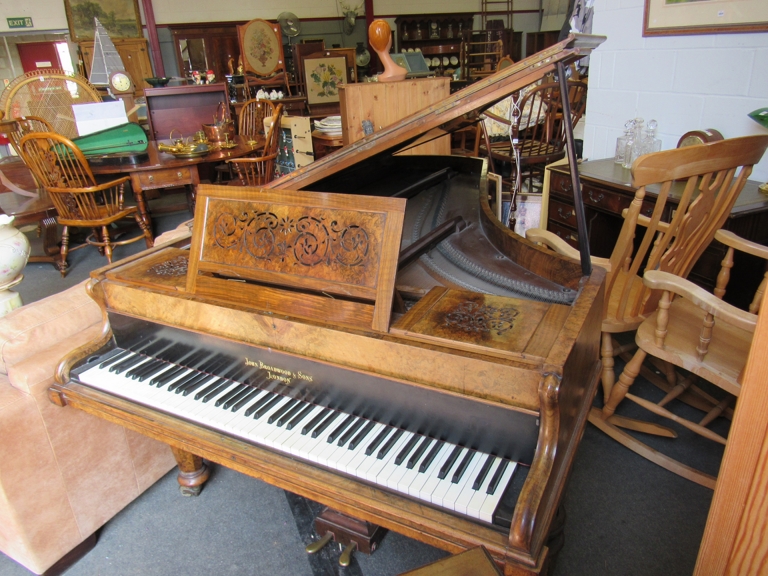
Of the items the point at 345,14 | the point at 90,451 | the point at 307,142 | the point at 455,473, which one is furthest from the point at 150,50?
the point at 455,473

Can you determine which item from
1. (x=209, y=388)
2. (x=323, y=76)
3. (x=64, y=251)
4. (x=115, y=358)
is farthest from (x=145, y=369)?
(x=323, y=76)

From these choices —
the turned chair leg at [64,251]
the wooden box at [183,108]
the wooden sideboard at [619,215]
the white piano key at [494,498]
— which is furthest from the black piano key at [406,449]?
the wooden box at [183,108]

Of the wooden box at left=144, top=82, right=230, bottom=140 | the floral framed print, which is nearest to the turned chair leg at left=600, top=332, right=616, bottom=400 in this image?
the wooden box at left=144, top=82, right=230, bottom=140

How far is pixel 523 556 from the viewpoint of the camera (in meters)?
0.97

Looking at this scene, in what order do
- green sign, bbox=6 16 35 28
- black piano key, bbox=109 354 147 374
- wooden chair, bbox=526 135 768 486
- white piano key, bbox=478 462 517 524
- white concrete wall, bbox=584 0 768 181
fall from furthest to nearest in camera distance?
green sign, bbox=6 16 35 28 → white concrete wall, bbox=584 0 768 181 → wooden chair, bbox=526 135 768 486 → black piano key, bbox=109 354 147 374 → white piano key, bbox=478 462 517 524

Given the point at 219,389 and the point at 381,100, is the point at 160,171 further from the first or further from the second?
the point at 219,389

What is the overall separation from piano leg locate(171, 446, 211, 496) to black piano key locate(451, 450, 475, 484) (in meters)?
1.20

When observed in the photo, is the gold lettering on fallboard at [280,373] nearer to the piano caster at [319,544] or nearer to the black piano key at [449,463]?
the black piano key at [449,463]

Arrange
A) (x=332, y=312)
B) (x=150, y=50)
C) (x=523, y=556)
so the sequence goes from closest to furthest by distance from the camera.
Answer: (x=523, y=556), (x=332, y=312), (x=150, y=50)

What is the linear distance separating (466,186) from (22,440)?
199 centimetres

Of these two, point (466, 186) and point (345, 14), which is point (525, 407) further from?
point (345, 14)

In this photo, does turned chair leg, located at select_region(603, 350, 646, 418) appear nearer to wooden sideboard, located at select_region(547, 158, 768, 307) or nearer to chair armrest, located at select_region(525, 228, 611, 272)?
chair armrest, located at select_region(525, 228, 611, 272)

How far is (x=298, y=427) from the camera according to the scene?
51.5 inches

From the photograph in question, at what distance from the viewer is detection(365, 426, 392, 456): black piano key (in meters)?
1.20
